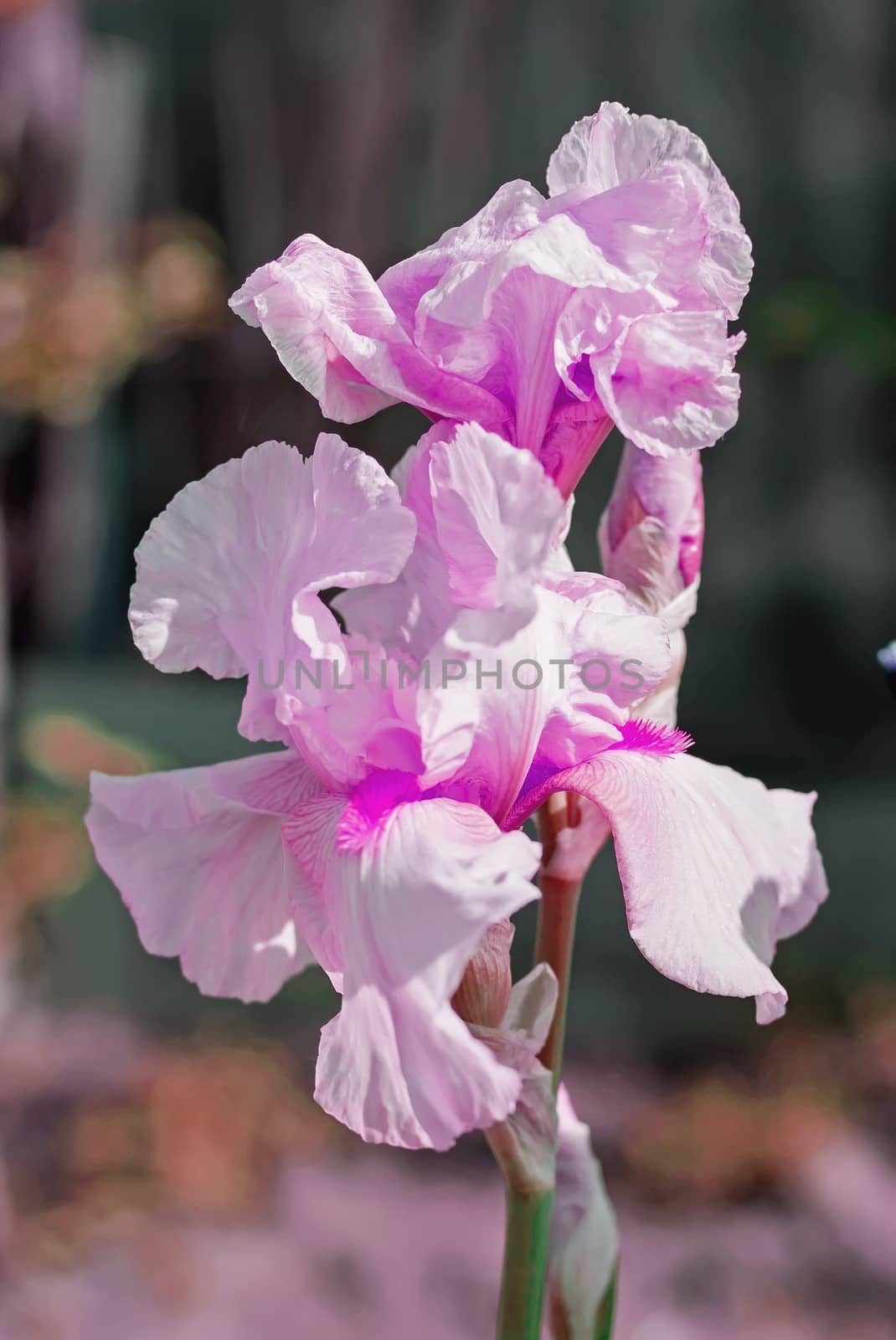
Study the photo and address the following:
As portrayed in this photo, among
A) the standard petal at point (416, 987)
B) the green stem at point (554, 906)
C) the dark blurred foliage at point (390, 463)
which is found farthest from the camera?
the dark blurred foliage at point (390, 463)

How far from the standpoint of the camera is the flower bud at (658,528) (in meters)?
0.52

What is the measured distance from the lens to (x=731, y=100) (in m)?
2.70

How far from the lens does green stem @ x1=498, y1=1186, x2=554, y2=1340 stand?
46 centimetres

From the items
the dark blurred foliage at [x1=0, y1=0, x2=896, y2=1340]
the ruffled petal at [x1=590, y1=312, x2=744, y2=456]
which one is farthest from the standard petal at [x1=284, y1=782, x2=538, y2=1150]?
the dark blurred foliage at [x1=0, y1=0, x2=896, y2=1340]

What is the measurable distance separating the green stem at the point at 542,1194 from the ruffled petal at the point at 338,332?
165 mm

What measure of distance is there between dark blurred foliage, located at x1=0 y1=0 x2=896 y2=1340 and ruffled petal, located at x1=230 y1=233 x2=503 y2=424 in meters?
1.47

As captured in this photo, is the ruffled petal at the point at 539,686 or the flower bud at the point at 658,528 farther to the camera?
the flower bud at the point at 658,528

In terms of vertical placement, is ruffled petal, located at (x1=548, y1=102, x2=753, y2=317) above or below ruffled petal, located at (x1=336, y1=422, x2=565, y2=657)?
above

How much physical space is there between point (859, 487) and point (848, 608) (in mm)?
284

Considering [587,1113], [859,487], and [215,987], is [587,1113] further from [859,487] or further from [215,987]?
[215,987]

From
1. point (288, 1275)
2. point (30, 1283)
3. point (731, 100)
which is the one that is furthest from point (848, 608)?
point (30, 1283)

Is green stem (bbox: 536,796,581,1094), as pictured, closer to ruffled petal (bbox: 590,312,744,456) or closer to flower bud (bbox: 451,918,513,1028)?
flower bud (bbox: 451,918,513,1028)

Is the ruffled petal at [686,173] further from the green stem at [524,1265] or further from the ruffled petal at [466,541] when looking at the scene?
the green stem at [524,1265]

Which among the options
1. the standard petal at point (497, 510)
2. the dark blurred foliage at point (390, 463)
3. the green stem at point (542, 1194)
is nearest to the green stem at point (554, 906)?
the green stem at point (542, 1194)
